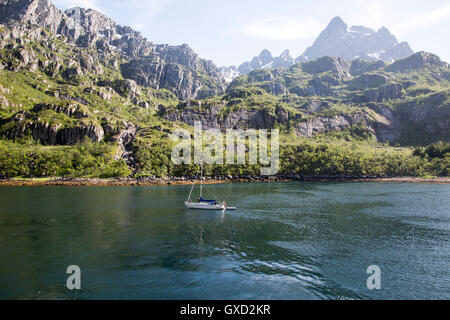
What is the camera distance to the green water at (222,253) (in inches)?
1202

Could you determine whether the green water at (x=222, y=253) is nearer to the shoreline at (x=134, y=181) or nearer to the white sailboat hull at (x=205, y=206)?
the white sailboat hull at (x=205, y=206)

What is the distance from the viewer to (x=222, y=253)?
4316cm

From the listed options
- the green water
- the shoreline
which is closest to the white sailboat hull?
the green water

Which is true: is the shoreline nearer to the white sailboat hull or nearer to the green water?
the green water

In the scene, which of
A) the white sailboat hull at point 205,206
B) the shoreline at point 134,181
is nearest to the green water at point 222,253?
the white sailboat hull at point 205,206

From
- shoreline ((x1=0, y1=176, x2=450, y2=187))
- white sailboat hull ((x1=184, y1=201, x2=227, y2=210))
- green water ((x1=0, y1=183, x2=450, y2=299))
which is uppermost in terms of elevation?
shoreline ((x1=0, y1=176, x2=450, y2=187))

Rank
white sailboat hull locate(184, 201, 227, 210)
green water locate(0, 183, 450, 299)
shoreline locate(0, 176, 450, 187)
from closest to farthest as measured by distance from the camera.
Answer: green water locate(0, 183, 450, 299) → white sailboat hull locate(184, 201, 227, 210) → shoreline locate(0, 176, 450, 187)

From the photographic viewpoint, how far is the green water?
100 ft

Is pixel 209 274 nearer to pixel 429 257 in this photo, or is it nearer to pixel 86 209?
pixel 429 257

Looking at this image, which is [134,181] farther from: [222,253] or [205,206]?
[222,253]

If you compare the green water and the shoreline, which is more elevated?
the shoreline

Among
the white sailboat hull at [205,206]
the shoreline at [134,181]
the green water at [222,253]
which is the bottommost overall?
the green water at [222,253]

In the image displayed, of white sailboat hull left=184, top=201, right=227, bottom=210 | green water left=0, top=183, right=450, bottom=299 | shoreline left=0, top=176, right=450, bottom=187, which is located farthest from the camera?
shoreline left=0, top=176, right=450, bottom=187

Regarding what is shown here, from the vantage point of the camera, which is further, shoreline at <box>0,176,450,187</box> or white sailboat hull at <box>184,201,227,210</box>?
shoreline at <box>0,176,450,187</box>
